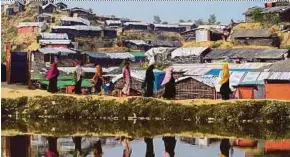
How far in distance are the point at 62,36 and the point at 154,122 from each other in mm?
37966

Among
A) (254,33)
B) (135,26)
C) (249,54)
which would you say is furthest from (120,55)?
(135,26)

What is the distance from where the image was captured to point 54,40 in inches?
1951

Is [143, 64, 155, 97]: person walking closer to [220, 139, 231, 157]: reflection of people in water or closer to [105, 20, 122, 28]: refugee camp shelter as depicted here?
[220, 139, 231, 157]: reflection of people in water

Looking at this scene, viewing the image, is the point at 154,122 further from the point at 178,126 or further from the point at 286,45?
the point at 286,45

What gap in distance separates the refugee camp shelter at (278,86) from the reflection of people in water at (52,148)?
11416mm

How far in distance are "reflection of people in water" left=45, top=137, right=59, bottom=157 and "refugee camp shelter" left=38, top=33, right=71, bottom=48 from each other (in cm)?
3841

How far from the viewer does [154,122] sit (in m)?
14.4

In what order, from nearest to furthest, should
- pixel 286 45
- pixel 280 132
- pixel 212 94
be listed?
pixel 280 132
pixel 212 94
pixel 286 45

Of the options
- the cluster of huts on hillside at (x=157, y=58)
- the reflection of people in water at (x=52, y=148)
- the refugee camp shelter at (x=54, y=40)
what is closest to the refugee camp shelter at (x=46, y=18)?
the cluster of huts on hillside at (x=157, y=58)

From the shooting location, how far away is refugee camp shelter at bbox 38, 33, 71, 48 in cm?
4853

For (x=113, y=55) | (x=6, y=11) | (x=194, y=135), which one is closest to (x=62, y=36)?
(x=113, y=55)

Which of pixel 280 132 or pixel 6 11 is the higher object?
pixel 6 11

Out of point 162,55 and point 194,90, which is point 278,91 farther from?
point 162,55

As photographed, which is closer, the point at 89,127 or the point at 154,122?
the point at 89,127
